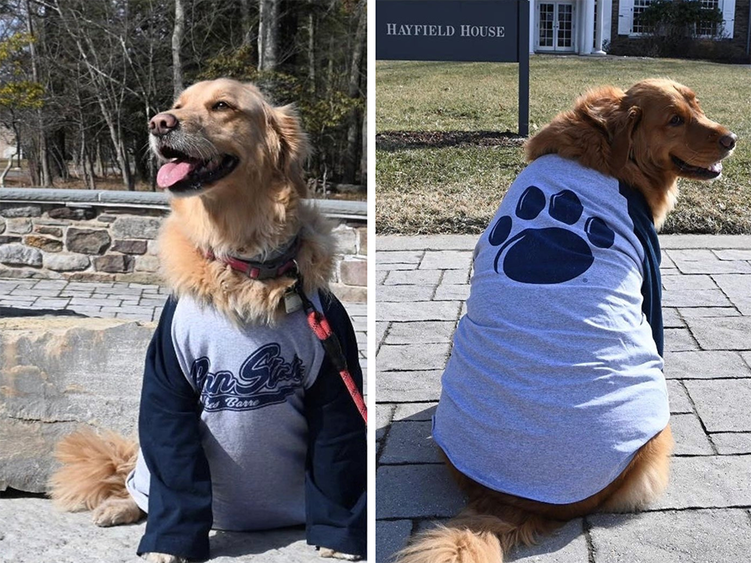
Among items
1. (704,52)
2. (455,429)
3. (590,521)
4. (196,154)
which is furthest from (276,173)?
(704,52)

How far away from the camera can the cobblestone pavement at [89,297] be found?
570 cm

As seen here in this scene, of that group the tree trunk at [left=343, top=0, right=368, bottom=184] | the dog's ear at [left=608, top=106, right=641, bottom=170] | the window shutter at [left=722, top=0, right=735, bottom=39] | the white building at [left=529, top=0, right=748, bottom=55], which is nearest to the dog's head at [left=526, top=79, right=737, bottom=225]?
the dog's ear at [left=608, top=106, right=641, bottom=170]

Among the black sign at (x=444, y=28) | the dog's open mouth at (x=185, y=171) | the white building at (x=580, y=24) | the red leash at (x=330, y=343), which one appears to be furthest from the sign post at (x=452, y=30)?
the red leash at (x=330, y=343)

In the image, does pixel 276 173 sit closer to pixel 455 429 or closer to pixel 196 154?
pixel 196 154

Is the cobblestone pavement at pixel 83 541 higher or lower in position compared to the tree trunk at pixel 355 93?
lower

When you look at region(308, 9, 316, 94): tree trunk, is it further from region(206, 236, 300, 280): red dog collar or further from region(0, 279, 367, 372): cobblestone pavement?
region(206, 236, 300, 280): red dog collar

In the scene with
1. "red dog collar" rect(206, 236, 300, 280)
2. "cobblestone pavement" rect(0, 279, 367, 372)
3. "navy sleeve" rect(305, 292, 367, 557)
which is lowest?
"cobblestone pavement" rect(0, 279, 367, 372)

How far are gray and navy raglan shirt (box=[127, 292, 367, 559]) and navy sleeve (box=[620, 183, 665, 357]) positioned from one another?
970 mm

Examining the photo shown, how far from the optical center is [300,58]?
4.59 m

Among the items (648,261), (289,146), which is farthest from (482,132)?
(289,146)

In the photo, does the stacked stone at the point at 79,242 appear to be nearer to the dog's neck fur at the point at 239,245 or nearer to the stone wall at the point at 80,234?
the stone wall at the point at 80,234

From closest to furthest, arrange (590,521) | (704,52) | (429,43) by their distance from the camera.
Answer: (590,521) < (429,43) < (704,52)

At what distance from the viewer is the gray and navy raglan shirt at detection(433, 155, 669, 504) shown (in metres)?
2.02

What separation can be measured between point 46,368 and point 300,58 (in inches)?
105
